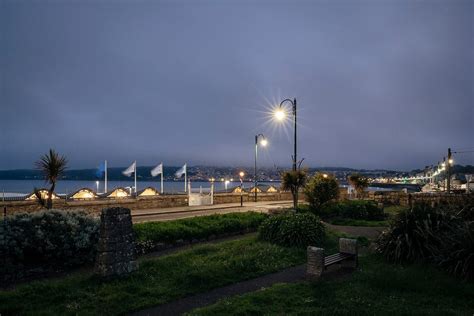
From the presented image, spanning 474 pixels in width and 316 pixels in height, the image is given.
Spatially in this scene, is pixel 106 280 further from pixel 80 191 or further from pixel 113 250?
pixel 80 191

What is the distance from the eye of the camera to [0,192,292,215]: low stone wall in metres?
17.9

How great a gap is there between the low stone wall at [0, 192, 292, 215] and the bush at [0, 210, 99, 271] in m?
4.26

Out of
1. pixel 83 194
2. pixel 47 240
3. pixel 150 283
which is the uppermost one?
pixel 83 194

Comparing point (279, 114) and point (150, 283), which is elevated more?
point (279, 114)

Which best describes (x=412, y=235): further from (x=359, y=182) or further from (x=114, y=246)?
(x=359, y=182)

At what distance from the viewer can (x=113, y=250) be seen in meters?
8.22

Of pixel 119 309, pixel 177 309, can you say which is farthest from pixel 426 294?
pixel 119 309

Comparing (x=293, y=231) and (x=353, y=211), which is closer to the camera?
(x=293, y=231)

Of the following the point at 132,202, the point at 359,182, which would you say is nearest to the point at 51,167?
the point at 132,202

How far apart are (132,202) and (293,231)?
46.3 ft

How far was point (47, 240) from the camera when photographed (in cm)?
948

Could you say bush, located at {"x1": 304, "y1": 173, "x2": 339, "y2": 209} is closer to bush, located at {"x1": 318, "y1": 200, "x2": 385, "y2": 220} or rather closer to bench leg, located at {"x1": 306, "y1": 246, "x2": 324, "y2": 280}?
bush, located at {"x1": 318, "y1": 200, "x2": 385, "y2": 220}

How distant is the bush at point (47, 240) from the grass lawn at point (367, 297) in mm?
5533

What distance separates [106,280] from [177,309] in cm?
239
